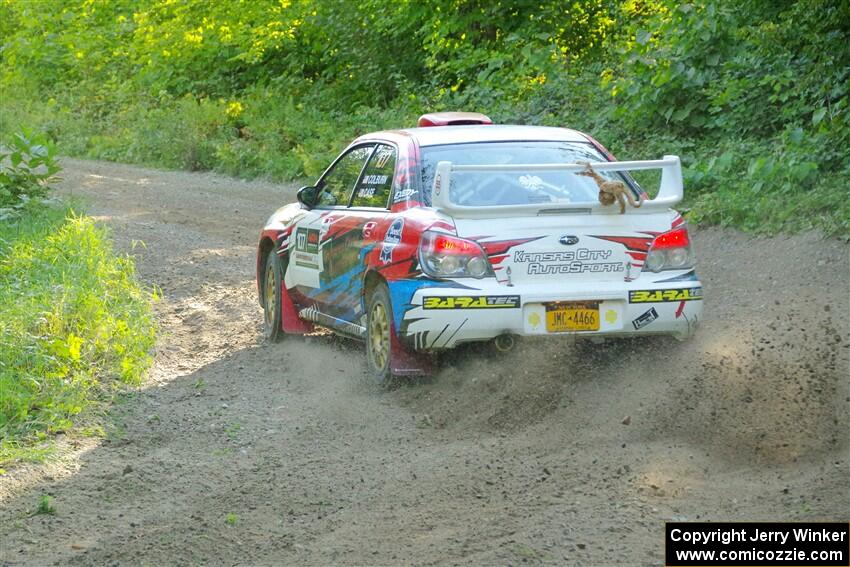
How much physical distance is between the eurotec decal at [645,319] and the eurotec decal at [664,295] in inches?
2.5

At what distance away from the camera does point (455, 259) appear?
6926mm

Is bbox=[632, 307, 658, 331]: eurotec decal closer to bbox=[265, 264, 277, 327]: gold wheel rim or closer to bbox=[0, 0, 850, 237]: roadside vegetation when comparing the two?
bbox=[265, 264, 277, 327]: gold wheel rim

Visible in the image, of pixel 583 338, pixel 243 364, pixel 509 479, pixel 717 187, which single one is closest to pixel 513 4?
pixel 717 187

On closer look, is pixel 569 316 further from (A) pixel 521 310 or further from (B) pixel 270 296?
(B) pixel 270 296

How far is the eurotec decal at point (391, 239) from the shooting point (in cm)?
732

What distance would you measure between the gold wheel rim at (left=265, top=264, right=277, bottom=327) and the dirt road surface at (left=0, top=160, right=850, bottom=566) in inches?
12.0

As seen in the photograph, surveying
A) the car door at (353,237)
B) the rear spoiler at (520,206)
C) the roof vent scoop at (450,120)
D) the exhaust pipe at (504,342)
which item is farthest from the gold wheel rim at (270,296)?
the exhaust pipe at (504,342)

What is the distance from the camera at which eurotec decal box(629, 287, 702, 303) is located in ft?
22.9

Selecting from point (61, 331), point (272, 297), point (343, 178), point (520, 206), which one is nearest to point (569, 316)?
point (520, 206)

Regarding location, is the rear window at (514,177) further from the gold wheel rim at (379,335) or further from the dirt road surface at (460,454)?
the dirt road surface at (460,454)

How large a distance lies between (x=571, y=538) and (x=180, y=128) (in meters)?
19.4

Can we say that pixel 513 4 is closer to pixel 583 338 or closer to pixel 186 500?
pixel 583 338

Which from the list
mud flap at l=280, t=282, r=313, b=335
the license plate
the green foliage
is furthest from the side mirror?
the green foliage

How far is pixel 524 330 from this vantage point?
6848 millimetres
